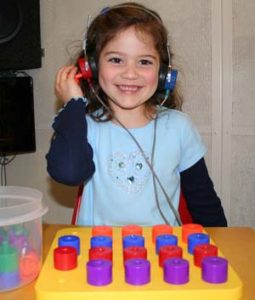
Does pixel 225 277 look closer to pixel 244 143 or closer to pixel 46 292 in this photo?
pixel 46 292

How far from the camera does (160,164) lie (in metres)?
1.12

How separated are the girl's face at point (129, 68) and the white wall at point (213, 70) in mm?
1060

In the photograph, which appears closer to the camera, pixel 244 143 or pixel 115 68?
pixel 115 68

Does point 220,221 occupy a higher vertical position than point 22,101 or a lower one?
lower

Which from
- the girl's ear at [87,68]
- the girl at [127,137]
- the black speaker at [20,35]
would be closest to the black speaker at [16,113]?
the black speaker at [20,35]

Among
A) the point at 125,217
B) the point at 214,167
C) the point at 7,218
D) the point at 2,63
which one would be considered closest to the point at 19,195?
the point at 7,218

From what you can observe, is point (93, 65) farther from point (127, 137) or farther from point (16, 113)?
point (16, 113)

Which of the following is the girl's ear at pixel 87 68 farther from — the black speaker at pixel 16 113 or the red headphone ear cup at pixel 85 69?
the black speaker at pixel 16 113

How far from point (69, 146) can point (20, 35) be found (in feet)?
3.87

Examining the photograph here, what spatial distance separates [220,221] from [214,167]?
1.07 m

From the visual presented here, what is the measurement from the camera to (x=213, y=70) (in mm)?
2160

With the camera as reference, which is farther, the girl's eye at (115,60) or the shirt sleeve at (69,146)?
the girl's eye at (115,60)

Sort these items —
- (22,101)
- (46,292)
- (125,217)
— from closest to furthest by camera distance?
1. (46,292)
2. (125,217)
3. (22,101)

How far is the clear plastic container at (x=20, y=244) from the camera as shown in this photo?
2.05ft
